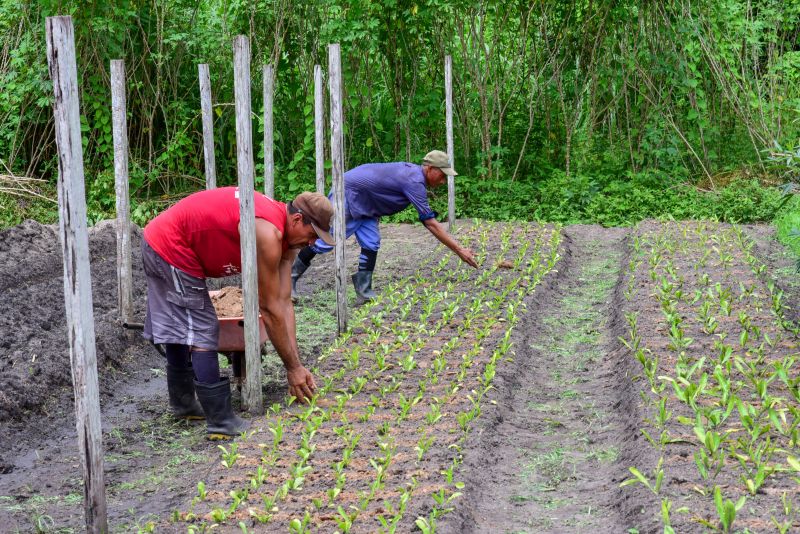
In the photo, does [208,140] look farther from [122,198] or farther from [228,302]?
[228,302]

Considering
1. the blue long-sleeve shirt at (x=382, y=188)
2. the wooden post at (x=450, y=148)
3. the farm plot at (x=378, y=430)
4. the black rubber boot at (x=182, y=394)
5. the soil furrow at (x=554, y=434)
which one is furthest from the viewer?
the wooden post at (x=450, y=148)

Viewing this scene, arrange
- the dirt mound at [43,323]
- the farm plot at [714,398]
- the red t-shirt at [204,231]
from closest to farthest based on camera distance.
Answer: the farm plot at [714,398] → the red t-shirt at [204,231] → the dirt mound at [43,323]

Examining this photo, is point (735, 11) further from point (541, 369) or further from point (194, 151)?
point (541, 369)

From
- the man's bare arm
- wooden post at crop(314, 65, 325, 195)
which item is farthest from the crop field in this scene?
wooden post at crop(314, 65, 325, 195)

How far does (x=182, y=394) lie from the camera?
602 cm

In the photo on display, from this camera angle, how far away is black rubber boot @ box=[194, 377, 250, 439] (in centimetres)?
A: 557

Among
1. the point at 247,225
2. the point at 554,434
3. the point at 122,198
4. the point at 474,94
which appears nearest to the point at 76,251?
the point at 247,225

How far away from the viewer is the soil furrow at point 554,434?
4621mm

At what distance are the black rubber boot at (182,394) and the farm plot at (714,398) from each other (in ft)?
8.69

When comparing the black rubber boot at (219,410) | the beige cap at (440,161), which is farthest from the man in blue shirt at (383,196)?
the black rubber boot at (219,410)

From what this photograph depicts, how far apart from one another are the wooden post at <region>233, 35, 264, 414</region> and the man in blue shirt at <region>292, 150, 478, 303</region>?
2.72 meters

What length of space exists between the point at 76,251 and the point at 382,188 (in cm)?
480

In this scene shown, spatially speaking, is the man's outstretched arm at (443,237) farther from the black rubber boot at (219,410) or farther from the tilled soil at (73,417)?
the black rubber boot at (219,410)

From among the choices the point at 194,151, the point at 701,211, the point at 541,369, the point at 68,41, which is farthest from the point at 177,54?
the point at 68,41
